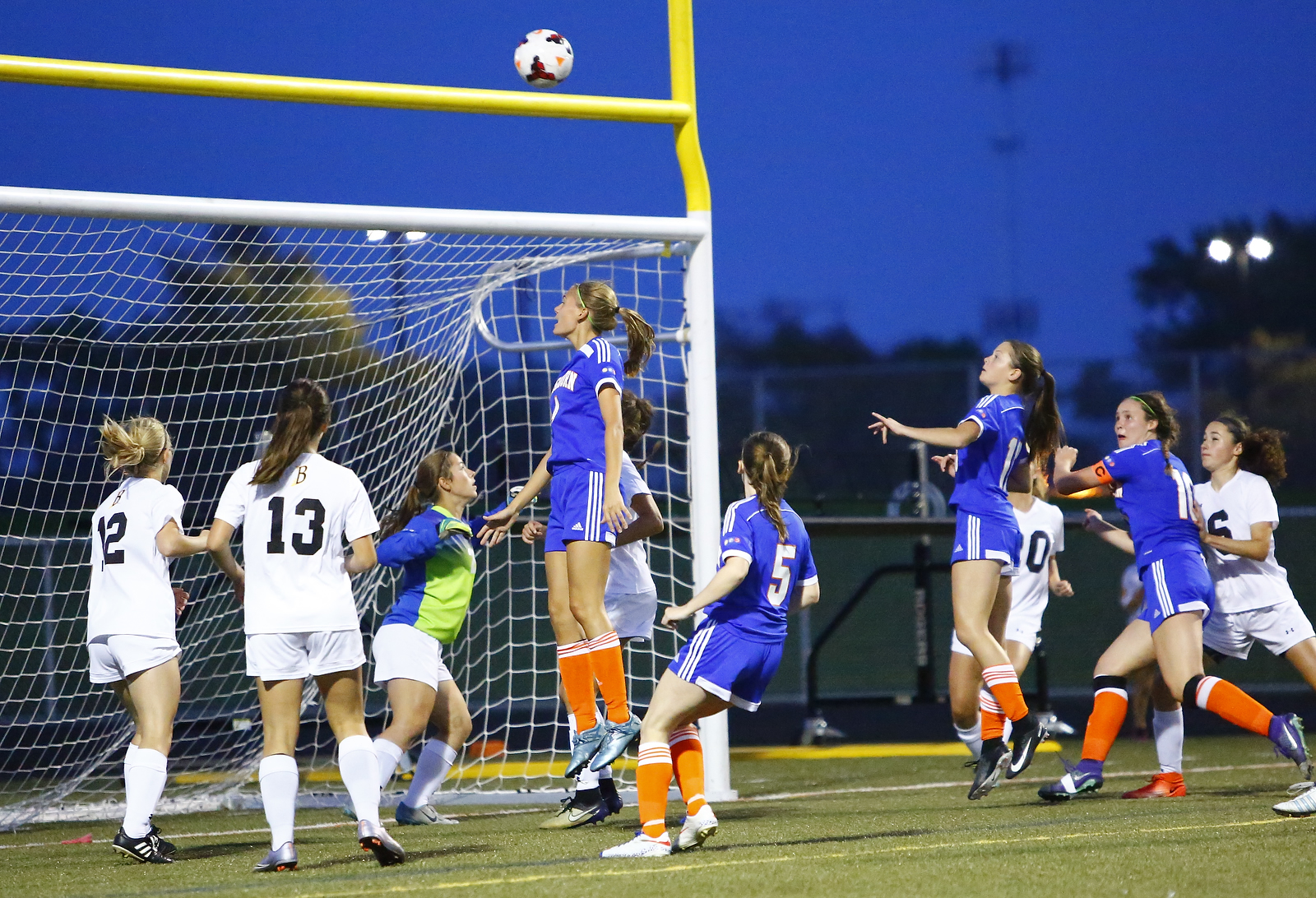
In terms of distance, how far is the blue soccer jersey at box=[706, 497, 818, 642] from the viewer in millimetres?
4766

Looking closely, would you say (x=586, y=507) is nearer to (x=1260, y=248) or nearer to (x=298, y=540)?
(x=298, y=540)

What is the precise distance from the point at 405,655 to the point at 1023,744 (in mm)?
2666

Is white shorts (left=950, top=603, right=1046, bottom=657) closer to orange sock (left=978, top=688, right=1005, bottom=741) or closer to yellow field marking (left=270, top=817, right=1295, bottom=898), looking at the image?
orange sock (left=978, top=688, right=1005, bottom=741)

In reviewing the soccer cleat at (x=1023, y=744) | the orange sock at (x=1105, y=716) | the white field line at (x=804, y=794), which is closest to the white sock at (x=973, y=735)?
the white field line at (x=804, y=794)

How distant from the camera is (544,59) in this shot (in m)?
6.82

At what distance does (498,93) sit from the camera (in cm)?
670

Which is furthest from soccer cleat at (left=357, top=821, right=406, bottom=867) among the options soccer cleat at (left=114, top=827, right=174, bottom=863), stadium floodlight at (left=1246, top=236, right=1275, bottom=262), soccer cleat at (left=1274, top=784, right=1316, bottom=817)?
stadium floodlight at (left=1246, top=236, right=1275, bottom=262)

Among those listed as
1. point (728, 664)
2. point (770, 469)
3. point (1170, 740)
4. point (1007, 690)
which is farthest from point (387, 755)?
point (1170, 740)

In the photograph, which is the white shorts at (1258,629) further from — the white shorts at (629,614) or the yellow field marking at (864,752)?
the yellow field marking at (864,752)

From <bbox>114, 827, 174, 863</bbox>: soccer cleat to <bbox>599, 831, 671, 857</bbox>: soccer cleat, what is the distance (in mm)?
1747

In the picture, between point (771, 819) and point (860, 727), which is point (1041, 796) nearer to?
point (771, 819)

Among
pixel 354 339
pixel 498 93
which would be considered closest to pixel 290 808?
pixel 498 93

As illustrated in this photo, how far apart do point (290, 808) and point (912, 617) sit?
1452 centimetres

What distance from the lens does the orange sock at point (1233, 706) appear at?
5.80m
